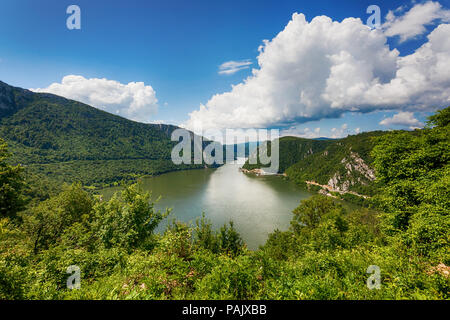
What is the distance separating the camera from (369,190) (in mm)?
76250

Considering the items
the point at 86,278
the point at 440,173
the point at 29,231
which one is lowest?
the point at 29,231

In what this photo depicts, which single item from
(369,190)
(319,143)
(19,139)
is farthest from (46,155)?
(319,143)

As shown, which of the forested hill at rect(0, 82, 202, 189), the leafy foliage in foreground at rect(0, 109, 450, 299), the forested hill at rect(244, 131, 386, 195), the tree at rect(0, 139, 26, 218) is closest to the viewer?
the leafy foliage in foreground at rect(0, 109, 450, 299)

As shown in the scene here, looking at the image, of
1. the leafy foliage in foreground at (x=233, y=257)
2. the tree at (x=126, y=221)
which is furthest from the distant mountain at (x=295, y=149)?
the tree at (x=126, y=221)

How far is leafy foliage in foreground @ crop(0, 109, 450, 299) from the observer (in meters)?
4.41

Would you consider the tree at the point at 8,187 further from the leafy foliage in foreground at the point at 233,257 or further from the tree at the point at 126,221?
the tree at the point at 126,221

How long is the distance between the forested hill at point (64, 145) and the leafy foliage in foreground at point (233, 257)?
99.3 m

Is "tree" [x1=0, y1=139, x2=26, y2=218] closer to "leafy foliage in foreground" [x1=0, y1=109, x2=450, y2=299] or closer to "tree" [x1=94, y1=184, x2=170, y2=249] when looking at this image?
"leafy foliage in foreground" [x1=0, y1=109, x2=450, y2=299]

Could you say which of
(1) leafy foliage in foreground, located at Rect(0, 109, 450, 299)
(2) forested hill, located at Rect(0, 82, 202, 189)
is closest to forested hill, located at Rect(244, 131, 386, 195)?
(1) leafy foliage in foreground, located at Rect(0, 109, 450, 299)

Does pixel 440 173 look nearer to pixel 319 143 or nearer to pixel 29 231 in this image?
pixel 29 231

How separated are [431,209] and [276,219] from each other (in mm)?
39517

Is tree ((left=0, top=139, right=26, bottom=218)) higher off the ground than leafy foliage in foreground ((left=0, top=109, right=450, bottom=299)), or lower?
higher

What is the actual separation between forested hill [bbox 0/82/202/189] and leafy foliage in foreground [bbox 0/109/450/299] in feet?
326

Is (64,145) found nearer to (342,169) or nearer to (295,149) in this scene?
(342,169)
